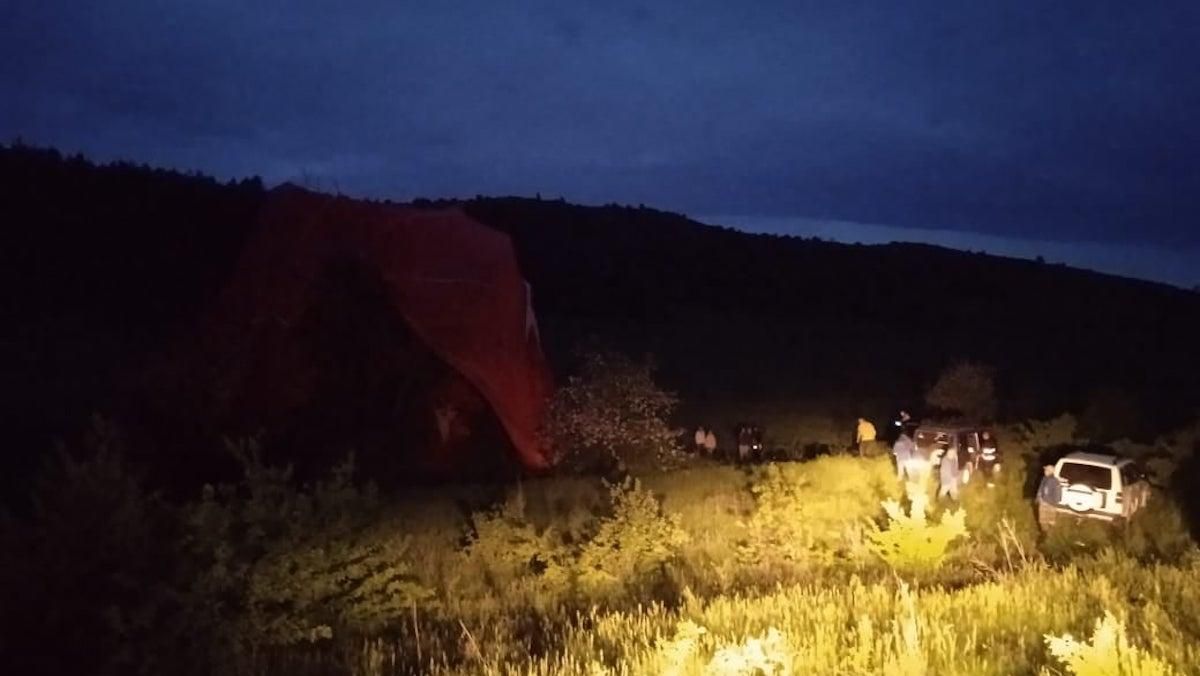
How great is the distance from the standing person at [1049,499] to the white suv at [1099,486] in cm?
5

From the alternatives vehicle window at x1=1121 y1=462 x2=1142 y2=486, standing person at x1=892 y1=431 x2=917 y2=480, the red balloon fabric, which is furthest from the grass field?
the red balloon fabric

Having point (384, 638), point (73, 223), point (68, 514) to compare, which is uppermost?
point (73, 223)

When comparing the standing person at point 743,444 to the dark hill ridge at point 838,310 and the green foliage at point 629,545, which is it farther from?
the dark hill ridge at point 838,310

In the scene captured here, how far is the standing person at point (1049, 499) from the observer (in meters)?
14.8

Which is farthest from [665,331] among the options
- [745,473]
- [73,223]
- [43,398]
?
[745,473]

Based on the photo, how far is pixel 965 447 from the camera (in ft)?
56.2

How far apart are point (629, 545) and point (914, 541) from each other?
2479 millimetres

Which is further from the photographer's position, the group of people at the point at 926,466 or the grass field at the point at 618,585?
the group of people at the point at 926,466

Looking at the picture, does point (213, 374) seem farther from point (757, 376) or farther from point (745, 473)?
point (757, 376)

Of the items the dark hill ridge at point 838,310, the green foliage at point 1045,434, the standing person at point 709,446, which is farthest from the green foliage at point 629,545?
the dark hill ridge at point 838,310

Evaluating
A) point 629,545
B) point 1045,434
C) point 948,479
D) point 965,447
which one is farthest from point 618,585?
point 1045,434

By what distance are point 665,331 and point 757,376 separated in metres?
8.85

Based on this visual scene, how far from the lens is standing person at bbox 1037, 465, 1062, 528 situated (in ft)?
48.6

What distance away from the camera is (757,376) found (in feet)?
112
